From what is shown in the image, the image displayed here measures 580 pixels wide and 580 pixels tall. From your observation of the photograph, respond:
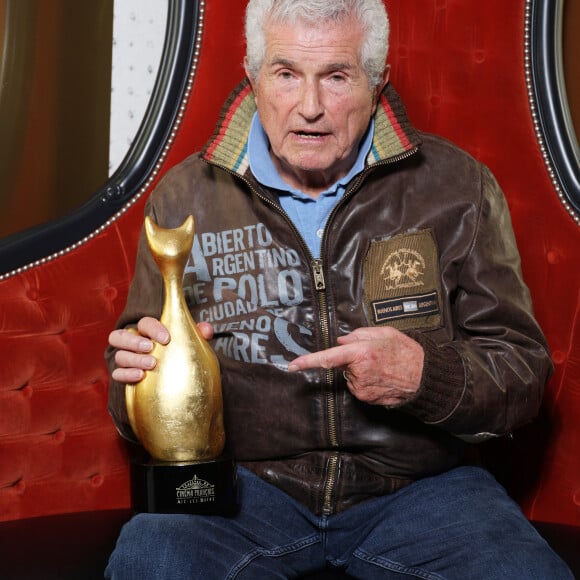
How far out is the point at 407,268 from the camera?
5.18ft

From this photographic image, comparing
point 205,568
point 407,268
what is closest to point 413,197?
point 407,268

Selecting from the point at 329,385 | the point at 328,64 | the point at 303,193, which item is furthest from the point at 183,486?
the point at 328,64

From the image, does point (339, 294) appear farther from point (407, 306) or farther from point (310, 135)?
point (310, 135)

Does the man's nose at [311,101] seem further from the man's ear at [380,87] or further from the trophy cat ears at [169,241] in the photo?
the trophy cat ears at [169,241]

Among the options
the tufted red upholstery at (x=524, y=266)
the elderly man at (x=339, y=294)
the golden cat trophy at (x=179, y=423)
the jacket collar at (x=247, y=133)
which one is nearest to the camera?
the golden cat trophy at (x=179, y=423)

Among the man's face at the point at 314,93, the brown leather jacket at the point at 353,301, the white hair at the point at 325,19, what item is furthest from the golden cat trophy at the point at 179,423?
the white hair at the point at 325,19

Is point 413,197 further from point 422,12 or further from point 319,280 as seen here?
point 422,12

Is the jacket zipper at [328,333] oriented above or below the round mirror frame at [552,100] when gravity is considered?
→ below

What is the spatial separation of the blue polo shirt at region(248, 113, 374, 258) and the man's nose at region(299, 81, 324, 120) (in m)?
0.12

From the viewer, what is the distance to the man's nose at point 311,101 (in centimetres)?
154

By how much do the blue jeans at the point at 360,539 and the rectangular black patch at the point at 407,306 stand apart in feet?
0.85

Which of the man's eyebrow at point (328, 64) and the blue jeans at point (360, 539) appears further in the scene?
the man's eyebrow at point (328, 64)

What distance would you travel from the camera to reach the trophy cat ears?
4.56 ft

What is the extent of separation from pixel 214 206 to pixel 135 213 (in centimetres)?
26
